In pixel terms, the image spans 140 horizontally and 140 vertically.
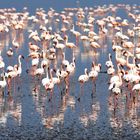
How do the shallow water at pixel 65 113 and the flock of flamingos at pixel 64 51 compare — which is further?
the flock of flamingos at pixel 64 51

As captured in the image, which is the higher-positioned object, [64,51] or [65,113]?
[64,51]

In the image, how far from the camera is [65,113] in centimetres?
1997

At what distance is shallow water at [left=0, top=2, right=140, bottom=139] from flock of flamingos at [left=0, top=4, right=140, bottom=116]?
292 millimetres

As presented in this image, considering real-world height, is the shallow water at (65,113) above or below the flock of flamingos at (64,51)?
below

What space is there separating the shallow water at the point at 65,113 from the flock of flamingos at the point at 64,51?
292 mm

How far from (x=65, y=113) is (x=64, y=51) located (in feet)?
43.4

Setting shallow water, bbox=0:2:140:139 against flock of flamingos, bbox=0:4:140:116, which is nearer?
shallow water, bbox=0:2:140:139

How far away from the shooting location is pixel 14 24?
43062 millimetres

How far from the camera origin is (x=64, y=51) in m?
32.9

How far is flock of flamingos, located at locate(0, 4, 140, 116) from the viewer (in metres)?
22.3

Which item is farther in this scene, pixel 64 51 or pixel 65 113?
pixel 64 51

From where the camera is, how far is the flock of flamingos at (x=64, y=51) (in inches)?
879

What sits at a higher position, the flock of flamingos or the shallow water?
the flock of flamingos

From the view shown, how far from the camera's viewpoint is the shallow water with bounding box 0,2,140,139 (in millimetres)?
17797
